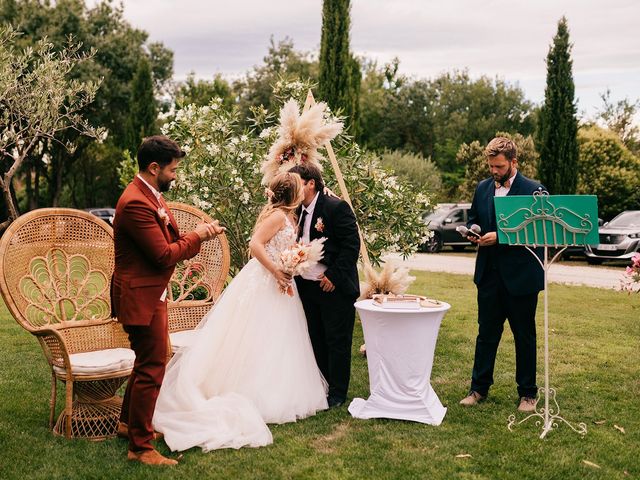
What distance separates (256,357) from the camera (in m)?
5.46

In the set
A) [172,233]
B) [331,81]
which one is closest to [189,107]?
[172,233]

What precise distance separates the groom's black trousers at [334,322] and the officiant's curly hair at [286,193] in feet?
2.16

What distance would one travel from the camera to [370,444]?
492 centimetres

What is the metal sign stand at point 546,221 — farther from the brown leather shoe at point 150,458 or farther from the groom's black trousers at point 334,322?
the brown leather shoe at point 150,458

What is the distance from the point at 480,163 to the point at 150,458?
34296mm

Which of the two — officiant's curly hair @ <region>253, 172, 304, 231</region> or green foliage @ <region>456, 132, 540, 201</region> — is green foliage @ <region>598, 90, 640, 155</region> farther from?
officiant's curly hair @ <region>253, 172, 304, 231</region>

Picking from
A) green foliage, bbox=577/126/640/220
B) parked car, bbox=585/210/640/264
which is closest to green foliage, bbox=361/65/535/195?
green foliage, bbox=577/126/640/220

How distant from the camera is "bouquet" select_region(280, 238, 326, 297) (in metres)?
5.46

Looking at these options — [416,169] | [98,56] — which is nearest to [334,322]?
[416,169]

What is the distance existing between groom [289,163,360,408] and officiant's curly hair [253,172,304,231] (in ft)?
0.75

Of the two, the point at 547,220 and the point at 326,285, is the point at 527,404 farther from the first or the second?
the point at 326,285

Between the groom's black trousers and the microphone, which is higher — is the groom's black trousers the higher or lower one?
the lower one

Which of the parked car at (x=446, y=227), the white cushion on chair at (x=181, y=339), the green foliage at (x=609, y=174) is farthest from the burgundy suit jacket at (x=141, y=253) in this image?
the green foliage at (x=609, y=174)

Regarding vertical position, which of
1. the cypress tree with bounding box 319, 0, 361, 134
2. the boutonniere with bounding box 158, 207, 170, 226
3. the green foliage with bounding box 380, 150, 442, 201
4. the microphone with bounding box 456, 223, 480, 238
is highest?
the cypress tree with bounding box 319, 0, 361, 134
